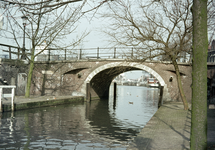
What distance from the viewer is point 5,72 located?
56.0 ft

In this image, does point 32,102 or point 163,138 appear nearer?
point 163,138

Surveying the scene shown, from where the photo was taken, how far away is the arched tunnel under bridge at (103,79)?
56.5 ft

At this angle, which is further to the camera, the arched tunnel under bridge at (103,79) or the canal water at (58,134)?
the arched tunnel under bridge at (103,79)

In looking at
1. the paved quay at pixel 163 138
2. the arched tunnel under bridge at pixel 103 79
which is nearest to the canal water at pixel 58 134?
the paved quay at pixel 163 138

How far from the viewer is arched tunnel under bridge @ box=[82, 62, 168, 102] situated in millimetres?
17234

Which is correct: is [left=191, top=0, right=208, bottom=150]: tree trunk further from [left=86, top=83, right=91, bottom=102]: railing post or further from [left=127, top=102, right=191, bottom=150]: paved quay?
[left=86, top=83, right=91, bottom=102]: railing post

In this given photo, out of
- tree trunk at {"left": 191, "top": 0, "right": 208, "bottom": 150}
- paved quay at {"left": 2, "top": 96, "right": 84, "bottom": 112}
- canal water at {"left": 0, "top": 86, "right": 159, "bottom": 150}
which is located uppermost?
tree trunk at {"left": 191, "top": 0, "right": 208, "bottom": 150}

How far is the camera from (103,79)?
71.9 feet

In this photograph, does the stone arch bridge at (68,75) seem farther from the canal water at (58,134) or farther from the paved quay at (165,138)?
the paved quay at (165,138)

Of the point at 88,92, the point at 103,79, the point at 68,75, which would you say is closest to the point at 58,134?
the point at 88,92

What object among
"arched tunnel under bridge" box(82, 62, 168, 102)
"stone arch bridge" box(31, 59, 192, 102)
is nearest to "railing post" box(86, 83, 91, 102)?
"arched tunnel under bridge" box(82, 62, 168, 102)

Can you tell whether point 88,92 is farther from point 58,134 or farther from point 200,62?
point 200,62

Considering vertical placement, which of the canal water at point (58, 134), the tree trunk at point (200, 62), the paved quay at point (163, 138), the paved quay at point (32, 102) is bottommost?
the canal water at point (58, 134)

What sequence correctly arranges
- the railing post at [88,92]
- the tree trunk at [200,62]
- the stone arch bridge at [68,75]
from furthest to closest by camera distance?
the railing post at [88,92], the stone arch bridge at [68,75], the tree trunk at [200,62]
